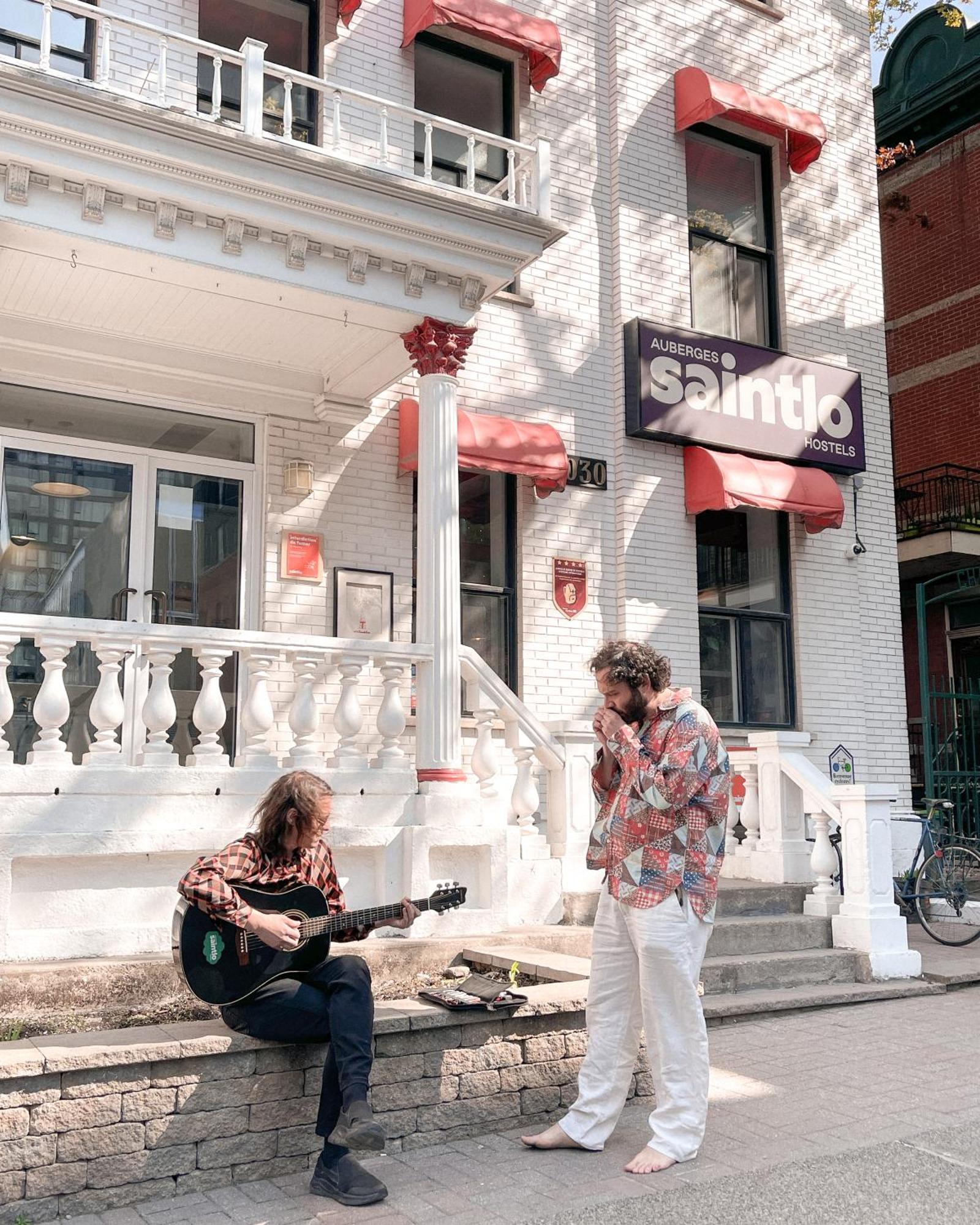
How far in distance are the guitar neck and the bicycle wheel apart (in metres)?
6.59

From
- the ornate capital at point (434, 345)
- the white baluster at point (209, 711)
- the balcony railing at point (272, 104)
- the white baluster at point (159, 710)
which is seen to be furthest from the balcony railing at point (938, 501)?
the white baluster at point (159, 710)

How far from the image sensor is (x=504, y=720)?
8289 millimetres

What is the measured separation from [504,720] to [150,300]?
141 inches

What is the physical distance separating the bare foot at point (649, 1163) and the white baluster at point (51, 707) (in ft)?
12.0

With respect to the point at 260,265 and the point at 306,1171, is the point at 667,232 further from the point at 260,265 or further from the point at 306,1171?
the point at 306,1171

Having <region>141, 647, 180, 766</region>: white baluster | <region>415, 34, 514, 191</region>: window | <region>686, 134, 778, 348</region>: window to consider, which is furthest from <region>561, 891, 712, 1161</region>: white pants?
<region>686, 134, 778, 348</region>: window

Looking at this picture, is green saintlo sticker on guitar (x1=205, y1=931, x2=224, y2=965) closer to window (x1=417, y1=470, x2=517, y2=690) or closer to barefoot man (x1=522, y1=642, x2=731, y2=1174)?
barefoot man (x1=522, y1=642, x2=731, y2=1174)

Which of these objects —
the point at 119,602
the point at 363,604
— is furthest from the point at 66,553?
the point at 363,604

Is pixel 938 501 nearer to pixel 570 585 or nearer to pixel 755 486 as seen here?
pixel 755 486

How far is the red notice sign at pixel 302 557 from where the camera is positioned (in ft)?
29.5

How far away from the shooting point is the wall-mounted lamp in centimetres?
904

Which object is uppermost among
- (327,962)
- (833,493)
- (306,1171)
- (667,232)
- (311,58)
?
(311,58)

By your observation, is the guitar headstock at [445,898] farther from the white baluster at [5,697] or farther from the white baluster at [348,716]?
the white baluster at [5,697]

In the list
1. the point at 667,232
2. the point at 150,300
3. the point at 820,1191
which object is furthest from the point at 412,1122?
the point at 667,232
